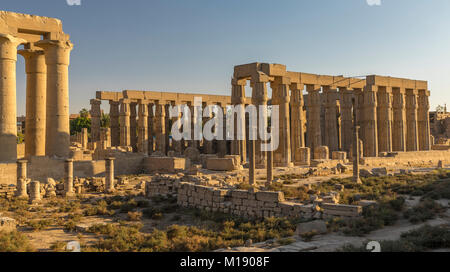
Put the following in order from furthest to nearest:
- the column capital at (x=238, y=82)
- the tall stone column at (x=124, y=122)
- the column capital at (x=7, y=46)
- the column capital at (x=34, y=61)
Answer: the tall stone column at (x=124, y=122) → the column capital at (x=34, y=61) → the column capital at (x=238, y=82) → the column capital at (x=7, y=46)

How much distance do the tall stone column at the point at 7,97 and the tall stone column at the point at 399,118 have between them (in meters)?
31.1

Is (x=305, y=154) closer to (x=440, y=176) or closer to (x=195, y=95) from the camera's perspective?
(x=440, y=176)

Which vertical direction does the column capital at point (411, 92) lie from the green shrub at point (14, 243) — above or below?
above

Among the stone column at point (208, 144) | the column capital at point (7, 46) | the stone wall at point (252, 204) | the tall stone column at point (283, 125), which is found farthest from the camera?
the stone column at point (208, 144)

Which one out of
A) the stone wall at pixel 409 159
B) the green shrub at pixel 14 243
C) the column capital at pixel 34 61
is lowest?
the green shrub at pixel 14 243

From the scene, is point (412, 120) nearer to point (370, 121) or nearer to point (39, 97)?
point (370, 121)

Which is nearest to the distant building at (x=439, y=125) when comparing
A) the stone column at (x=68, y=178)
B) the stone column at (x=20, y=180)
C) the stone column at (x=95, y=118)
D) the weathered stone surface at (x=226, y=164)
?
the weathered stone surface at (x=226, y=164)

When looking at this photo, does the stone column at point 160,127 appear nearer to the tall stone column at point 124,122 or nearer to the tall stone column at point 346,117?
the tall stone column at point 124,122

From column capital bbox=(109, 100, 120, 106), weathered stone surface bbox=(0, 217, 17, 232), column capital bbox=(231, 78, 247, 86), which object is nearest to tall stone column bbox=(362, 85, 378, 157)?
column capital bbox=(231, 78, 247, 86)

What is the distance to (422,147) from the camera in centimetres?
3884

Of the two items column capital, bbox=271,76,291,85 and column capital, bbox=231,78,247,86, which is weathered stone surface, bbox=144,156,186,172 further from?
column capital, bbox=271,76,291,85

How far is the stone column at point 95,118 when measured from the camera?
39594 mm

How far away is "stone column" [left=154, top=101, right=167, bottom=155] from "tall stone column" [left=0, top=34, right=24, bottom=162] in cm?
2064

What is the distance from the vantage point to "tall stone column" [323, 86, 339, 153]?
32.8 meters
